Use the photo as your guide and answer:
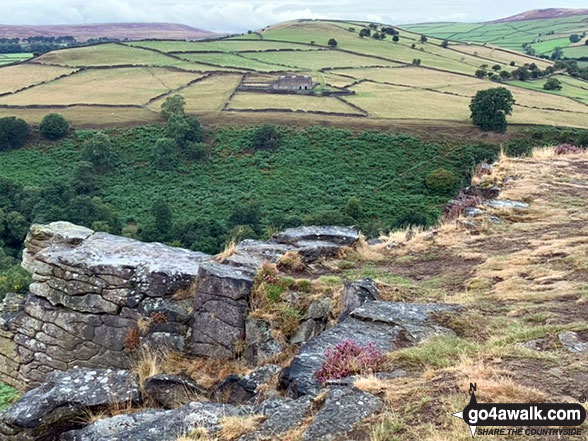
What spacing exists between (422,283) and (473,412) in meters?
5.82

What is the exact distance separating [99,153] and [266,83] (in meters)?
31.5

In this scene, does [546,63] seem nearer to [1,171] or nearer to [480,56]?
[480,56]

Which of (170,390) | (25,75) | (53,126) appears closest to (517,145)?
(53,126)

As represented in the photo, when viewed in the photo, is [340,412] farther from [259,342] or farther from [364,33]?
[364,33]

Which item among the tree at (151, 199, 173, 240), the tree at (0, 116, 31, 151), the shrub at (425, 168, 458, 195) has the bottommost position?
the tree at (151, 199, 173, 240)

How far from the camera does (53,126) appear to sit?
66500 mm

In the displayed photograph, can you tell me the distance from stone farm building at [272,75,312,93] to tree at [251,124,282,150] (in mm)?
18582

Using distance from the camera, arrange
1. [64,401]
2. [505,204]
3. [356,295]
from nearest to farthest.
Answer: [64,401]
[356,295]
[505,204]

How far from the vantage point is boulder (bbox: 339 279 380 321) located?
957cm

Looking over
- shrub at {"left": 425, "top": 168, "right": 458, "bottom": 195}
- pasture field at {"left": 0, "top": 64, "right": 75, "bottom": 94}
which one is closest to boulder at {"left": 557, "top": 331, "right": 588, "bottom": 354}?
shrub at {"left": 425, "top": 168, "right": 458, "bottom": 195}

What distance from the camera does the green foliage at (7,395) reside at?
1197 cm

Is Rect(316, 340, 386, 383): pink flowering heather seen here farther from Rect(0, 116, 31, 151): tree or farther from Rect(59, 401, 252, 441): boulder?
Rect(0, 116, 31, 151): tree

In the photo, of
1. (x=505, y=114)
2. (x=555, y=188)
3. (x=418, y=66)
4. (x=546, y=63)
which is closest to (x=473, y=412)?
(x=555, y=188)

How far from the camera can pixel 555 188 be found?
17.5m
